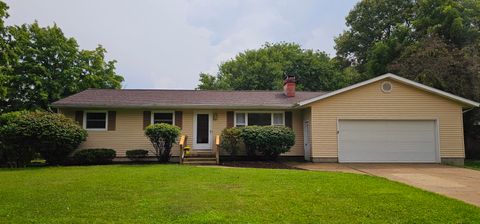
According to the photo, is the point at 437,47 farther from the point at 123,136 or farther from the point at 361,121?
the point at 123,136

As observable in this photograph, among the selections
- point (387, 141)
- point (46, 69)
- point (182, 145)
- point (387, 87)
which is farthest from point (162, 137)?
point (46, 69)

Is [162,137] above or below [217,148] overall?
above

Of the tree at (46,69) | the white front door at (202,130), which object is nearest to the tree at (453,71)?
the white front door at (202,130)

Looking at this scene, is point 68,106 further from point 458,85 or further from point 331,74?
point 331,74

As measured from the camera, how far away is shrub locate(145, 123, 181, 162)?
13.7m

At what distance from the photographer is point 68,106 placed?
570 inches

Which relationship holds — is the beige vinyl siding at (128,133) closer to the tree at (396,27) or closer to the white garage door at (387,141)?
the white garage door at (387,141)

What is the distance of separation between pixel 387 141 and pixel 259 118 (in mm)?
5532

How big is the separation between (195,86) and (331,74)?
14.7 metres

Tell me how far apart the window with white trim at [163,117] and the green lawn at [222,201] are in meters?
6.77

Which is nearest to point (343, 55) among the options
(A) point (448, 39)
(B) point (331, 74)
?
(B) point (331, 74)

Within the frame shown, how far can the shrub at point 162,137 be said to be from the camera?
13.7m

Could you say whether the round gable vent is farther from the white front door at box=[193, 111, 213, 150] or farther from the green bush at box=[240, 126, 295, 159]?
the white front door at box=[193, 111, 213, 150]

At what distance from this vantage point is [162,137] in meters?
13.9
